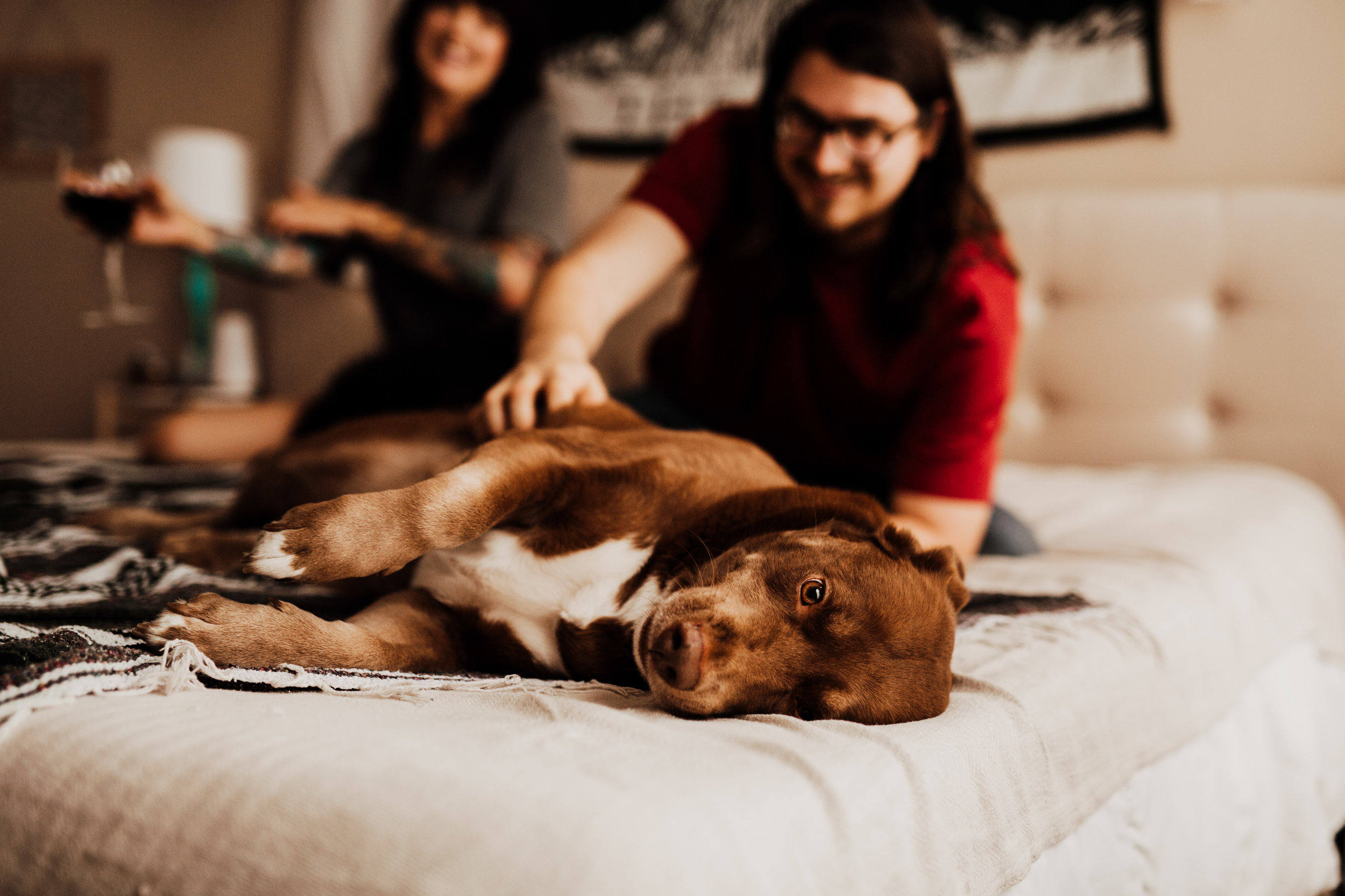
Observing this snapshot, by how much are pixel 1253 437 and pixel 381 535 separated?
2.78 metres

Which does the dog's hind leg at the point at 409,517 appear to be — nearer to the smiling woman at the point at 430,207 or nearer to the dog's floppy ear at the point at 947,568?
the dog's floppy ear at the point at 947,568

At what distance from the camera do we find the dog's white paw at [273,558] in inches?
43.5

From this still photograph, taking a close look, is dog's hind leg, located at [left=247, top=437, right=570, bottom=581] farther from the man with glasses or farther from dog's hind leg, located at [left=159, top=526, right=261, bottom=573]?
dog's hind leg, located at [left=159, top=526, right=261, bottom=573]

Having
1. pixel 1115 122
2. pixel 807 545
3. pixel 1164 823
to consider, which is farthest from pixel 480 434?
pixel 1115 122

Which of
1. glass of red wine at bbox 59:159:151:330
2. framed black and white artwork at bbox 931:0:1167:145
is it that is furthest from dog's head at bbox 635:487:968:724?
framed black and white artwork at bbox 931:0:1167:145

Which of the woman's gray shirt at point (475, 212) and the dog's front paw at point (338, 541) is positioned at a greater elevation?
the woman's gray shirt at point (475, 212)

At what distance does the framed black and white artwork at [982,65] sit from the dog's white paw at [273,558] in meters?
2.92

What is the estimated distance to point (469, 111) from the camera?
343 cm

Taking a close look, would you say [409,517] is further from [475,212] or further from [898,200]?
[475,212]

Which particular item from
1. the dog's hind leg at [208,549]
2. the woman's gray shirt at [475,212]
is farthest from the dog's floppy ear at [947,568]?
the woman's gray shirt at [475,212]

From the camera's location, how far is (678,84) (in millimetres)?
3955

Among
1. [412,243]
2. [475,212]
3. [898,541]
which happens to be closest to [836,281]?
[898,541]

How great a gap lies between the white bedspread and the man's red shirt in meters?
0.68

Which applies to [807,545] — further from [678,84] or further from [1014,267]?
[678,84]
